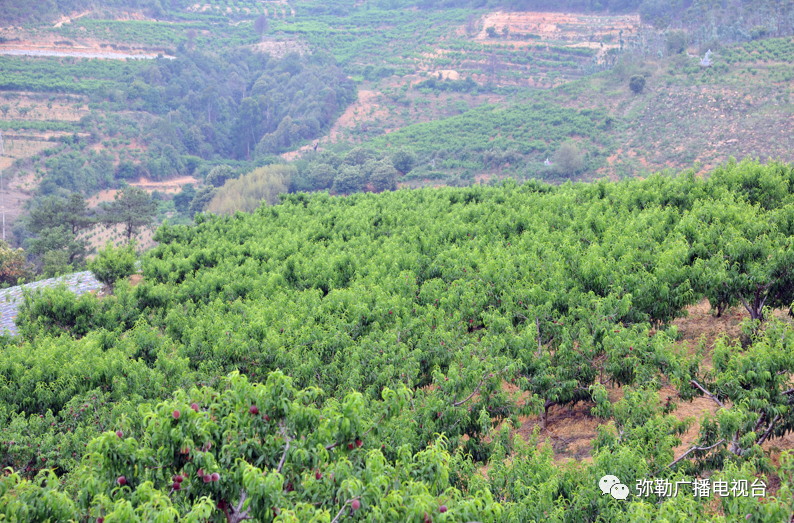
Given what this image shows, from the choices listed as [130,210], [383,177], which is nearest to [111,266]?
[130,210]

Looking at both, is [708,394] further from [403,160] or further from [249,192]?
[403,160]


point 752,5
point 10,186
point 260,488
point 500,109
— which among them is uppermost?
point 752,5

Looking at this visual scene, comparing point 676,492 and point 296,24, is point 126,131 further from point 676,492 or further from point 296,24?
point 676,492

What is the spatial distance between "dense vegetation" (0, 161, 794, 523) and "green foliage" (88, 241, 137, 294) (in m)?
1.17

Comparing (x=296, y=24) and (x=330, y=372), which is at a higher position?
(x=296, y=24)

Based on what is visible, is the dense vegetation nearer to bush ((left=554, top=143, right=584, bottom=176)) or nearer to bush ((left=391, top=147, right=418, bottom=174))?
bush ((left=554, top=143, right=584, bottom=176))

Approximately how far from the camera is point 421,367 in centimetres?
1171

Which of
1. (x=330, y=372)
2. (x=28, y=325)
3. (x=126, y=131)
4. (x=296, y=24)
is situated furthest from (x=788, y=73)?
(x=296, y=24)

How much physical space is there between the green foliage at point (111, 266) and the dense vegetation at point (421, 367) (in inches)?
46.1

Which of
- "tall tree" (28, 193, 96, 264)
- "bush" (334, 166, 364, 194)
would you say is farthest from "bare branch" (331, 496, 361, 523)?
"bush" (334, 166, 364, 194)

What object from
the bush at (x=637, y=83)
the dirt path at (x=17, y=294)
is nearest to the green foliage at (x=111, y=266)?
the dirt path at (x=17, y=294)

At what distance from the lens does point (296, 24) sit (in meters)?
124

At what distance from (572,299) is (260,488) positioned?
344 inches

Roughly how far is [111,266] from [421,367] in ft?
45.2
